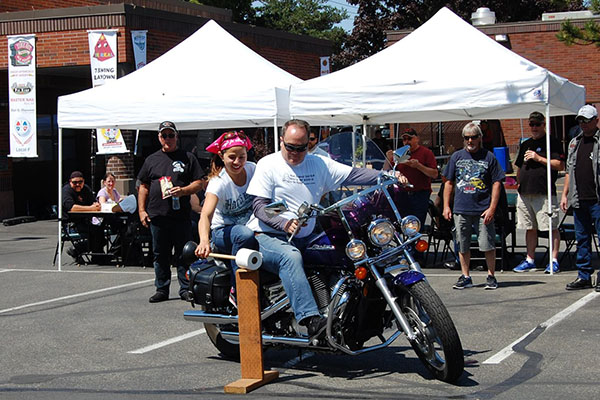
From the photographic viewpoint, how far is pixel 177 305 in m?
9.70

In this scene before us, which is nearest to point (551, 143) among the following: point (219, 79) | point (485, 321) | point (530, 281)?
point (530, 281)

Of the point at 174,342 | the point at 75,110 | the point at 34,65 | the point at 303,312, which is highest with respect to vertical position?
the point at 34,65

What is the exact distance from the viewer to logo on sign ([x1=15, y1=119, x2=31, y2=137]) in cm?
2039

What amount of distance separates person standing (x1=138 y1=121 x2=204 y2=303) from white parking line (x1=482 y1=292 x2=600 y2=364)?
3.95 metres

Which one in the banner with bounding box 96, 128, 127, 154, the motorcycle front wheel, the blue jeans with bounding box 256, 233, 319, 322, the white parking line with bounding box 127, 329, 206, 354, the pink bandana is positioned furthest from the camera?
the banner with bounding box 96, 128, 127, 154

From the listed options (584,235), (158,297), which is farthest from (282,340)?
(584,235)

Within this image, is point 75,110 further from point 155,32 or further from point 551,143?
point 155,32

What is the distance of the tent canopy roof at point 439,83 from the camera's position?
10.9m

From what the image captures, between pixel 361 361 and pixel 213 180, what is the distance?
186 cm

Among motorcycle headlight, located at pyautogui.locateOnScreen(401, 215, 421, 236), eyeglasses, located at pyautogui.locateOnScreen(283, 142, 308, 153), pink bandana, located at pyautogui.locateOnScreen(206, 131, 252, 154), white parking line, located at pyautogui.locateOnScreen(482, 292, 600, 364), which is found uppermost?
pink bandana, located at pyautogui.locateOnScreen(206, 131, 252, 154)

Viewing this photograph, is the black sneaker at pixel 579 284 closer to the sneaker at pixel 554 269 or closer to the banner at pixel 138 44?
the sneaker at pixel 554 269

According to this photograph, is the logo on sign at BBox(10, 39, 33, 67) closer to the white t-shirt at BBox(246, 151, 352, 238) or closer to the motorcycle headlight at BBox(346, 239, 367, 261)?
the white t-shirt at BBox(246, 151, 352, 238)

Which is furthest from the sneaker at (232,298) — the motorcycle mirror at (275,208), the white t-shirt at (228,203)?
the motorcycle mirror at (275,208)

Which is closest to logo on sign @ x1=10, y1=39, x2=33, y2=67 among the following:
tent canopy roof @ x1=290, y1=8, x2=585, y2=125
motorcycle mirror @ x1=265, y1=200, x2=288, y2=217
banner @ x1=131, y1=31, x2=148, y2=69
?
banner @ x1=131, y1=31, x2=148, y2=69
